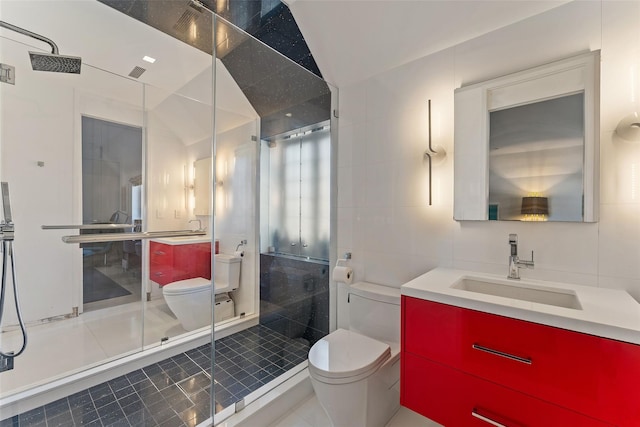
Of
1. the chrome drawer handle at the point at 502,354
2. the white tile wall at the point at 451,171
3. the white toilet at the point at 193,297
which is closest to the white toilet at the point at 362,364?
the white tile wall at the point at 451,171

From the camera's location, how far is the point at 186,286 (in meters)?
2.36

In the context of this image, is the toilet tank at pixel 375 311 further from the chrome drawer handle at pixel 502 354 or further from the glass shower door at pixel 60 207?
the glass shower door at pixel 60 207

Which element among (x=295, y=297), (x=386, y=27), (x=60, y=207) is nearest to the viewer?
(x=386, y=27)

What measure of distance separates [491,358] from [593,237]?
2.43 ft

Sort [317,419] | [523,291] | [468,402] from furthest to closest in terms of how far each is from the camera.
Result: 1. [317,419]
2. [523,291]
3. [468,402]

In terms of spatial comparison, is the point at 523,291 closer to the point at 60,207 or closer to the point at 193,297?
the point at 193,297

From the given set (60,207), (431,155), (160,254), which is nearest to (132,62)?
(60,207)

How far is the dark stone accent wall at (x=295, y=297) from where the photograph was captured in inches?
85.1

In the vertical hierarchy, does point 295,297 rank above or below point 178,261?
below

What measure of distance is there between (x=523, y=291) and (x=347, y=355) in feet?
3.00

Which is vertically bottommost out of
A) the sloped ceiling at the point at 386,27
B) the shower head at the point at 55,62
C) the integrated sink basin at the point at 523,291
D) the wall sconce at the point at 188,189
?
the integrated sink basin at the point at 523,291

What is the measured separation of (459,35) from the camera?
1506 mm

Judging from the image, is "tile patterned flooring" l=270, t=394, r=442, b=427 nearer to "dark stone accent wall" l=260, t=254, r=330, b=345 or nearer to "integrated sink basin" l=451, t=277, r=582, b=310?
"dark stone accent wall" l=260, t=254, r=330, b=345

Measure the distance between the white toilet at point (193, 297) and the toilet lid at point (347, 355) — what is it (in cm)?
120
